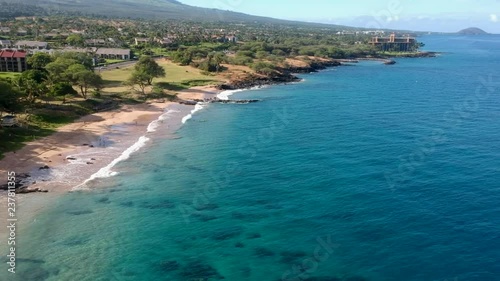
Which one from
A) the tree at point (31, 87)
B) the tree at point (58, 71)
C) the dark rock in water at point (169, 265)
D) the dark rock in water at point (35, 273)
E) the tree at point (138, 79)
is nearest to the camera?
the dark rock in water at point (35, 273)

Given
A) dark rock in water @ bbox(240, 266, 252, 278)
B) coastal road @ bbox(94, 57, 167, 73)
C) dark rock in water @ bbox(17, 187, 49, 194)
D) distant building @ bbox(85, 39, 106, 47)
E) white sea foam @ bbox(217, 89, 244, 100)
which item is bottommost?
dark rock in water @ bbox(240, 266, 252, 278)

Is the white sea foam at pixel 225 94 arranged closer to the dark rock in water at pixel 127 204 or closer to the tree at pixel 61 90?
the tree at pixel 61 90

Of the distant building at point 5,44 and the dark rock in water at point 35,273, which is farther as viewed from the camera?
the distant building at point 5,44

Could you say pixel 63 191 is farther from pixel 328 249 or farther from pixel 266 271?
pixel 328 249

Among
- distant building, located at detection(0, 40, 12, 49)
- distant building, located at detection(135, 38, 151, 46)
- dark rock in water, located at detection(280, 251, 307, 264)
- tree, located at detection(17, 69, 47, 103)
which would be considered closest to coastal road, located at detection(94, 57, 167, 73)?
distant building, located at detection(0, 40, 12, 49)

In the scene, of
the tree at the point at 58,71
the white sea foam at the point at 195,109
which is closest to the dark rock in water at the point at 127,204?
the white sea foam at the point at 195,109

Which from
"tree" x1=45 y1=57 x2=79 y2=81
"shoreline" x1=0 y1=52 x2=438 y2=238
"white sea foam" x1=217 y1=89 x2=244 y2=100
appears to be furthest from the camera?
"white sea foam" x1=217 y1=89 x2=244 y2=100

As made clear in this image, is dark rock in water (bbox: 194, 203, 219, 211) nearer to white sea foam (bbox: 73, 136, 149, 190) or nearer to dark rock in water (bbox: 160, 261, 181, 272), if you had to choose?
dark rock in water (bbox: 160, 261, 181, 272)

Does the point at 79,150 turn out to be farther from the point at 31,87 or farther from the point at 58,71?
the point at 58,71
